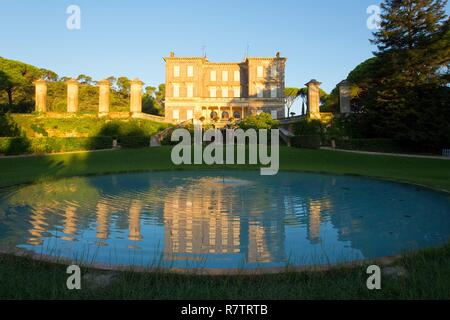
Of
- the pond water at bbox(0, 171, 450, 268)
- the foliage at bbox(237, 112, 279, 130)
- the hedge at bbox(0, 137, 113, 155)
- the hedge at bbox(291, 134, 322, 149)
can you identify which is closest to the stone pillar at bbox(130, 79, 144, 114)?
the hedge at bbox(0, 137, 113, 155)

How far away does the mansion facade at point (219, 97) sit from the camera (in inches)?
1961

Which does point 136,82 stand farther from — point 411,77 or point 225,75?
point 411,77

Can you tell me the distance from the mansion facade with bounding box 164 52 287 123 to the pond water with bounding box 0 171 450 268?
3897cm

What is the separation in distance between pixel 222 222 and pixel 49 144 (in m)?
26.1

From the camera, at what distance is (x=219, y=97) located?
5025 cm

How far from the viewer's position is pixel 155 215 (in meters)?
7.49

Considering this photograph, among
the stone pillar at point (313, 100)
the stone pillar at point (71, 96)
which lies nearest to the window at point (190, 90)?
the stone pillar at point (71, 96)

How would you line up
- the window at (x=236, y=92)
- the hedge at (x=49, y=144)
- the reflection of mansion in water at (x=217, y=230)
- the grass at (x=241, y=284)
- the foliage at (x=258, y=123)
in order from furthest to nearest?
the window at (x=236, y=92)
the foliage at (x=258, y=123)
the hedge at (x=49, y=144)
the reflection of mansion in water at (x=217, y=230)
the grass at (x=241, y=284)

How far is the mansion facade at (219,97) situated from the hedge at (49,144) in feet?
67.3

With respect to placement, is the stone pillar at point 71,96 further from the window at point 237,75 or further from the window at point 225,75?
the window at point 237,75

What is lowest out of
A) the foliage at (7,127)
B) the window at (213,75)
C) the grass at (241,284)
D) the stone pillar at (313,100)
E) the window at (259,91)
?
the grass at (241,284)

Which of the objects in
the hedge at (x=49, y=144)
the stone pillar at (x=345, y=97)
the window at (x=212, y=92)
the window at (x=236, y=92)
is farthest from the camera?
the window at (x=236, y=92)

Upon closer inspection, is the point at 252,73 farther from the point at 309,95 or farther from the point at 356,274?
the point at 356,274

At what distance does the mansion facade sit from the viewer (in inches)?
1961
